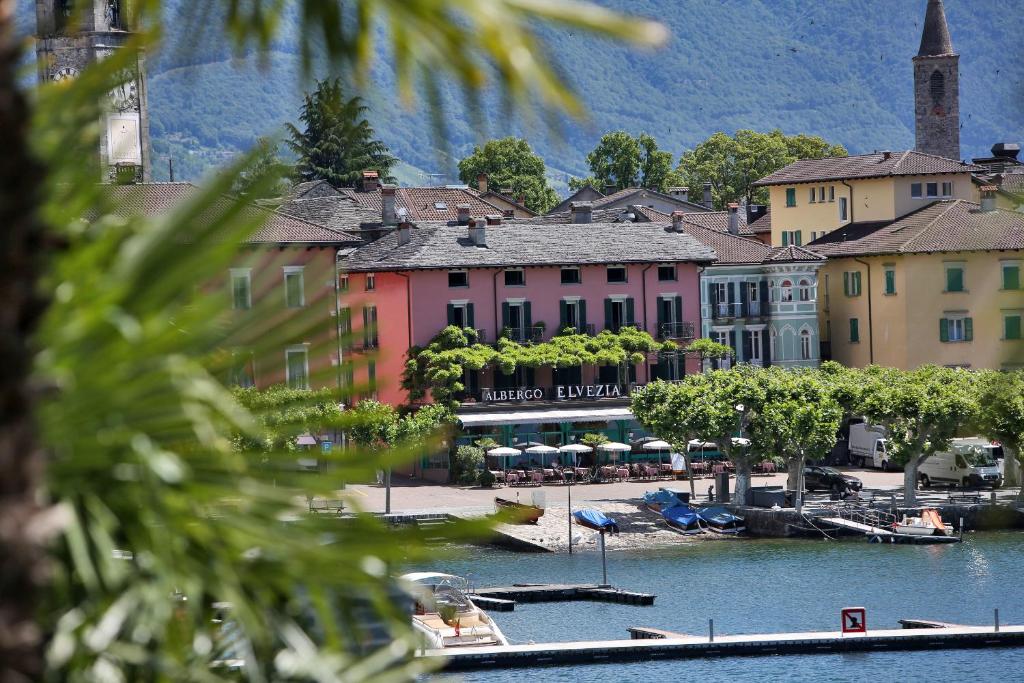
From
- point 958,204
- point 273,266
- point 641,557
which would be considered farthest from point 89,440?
point 958,204

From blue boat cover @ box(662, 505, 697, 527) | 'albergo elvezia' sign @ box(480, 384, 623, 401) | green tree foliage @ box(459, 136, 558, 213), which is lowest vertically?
blue boat cover @ box(662, 505, 697, 527)

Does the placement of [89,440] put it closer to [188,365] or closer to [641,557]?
[188,365]

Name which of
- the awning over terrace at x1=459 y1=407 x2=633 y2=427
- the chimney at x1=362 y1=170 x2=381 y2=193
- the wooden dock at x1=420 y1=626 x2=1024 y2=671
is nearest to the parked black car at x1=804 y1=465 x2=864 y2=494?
the awning over terrace at x1=459 y1=407 x2=633 y2=427

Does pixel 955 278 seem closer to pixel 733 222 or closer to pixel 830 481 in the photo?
pixel 733 222

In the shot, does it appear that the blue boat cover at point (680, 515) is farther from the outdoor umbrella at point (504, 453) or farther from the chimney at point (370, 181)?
the chimney at point (370, 181)

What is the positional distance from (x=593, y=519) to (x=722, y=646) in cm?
1376

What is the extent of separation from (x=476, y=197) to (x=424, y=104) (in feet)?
279

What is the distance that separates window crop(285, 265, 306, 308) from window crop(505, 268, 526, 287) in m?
58.1

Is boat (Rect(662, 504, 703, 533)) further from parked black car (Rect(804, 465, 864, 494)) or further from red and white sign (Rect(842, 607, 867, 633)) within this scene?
red and white sign (Rect(842, 607, 867, 633))

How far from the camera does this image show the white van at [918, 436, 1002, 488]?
54.3 meters

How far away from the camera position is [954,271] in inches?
2547

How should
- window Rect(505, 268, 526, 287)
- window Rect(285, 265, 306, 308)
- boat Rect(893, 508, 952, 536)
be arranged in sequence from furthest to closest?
window Rect(505, 268, 526, 287)
boat Rect(893, 508, 952, 536)
window Rect(285, 265, 306, 308)

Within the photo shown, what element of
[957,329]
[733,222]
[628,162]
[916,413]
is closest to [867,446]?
[957,329]

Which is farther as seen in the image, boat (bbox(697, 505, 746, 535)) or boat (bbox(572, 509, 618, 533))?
boat (bbox(697, 505, 746, 535))
